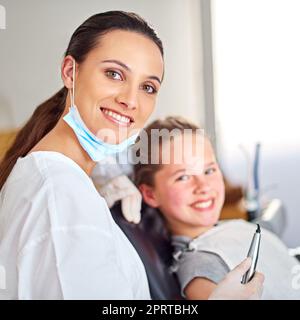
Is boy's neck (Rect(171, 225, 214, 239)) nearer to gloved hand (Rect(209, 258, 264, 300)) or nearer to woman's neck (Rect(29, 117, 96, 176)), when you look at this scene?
gloved hand (Rect(209, 258, 264, 300))

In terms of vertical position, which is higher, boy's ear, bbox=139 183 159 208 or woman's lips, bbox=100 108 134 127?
woman's lips, bbox=100 108 134 127

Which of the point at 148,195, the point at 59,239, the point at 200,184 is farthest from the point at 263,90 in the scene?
the point at 59,239

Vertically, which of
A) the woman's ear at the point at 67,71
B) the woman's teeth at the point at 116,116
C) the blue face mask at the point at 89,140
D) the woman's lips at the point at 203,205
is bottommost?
the woman's lips at the point at 203,205

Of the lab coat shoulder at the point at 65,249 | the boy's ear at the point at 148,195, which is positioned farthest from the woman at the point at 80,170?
the boy's ear at the point at 148,195

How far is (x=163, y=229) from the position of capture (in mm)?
1302

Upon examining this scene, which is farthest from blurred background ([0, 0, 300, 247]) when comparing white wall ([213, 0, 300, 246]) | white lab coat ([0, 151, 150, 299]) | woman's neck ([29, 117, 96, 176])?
white lab coat ([0, 151, 150, 299])

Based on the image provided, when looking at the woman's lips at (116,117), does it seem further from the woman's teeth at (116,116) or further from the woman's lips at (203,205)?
the woman's lips at (203,205)

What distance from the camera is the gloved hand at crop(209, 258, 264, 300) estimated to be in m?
1.21

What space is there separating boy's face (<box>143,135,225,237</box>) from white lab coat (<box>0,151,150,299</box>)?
6.2 inches

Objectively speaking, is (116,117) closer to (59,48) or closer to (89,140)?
(89,140)

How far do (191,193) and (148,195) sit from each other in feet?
0.36

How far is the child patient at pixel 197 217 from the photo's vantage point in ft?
4.10

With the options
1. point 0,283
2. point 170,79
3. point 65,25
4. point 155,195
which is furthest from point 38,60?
point 0,283

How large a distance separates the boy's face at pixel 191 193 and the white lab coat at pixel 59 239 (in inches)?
6.2
